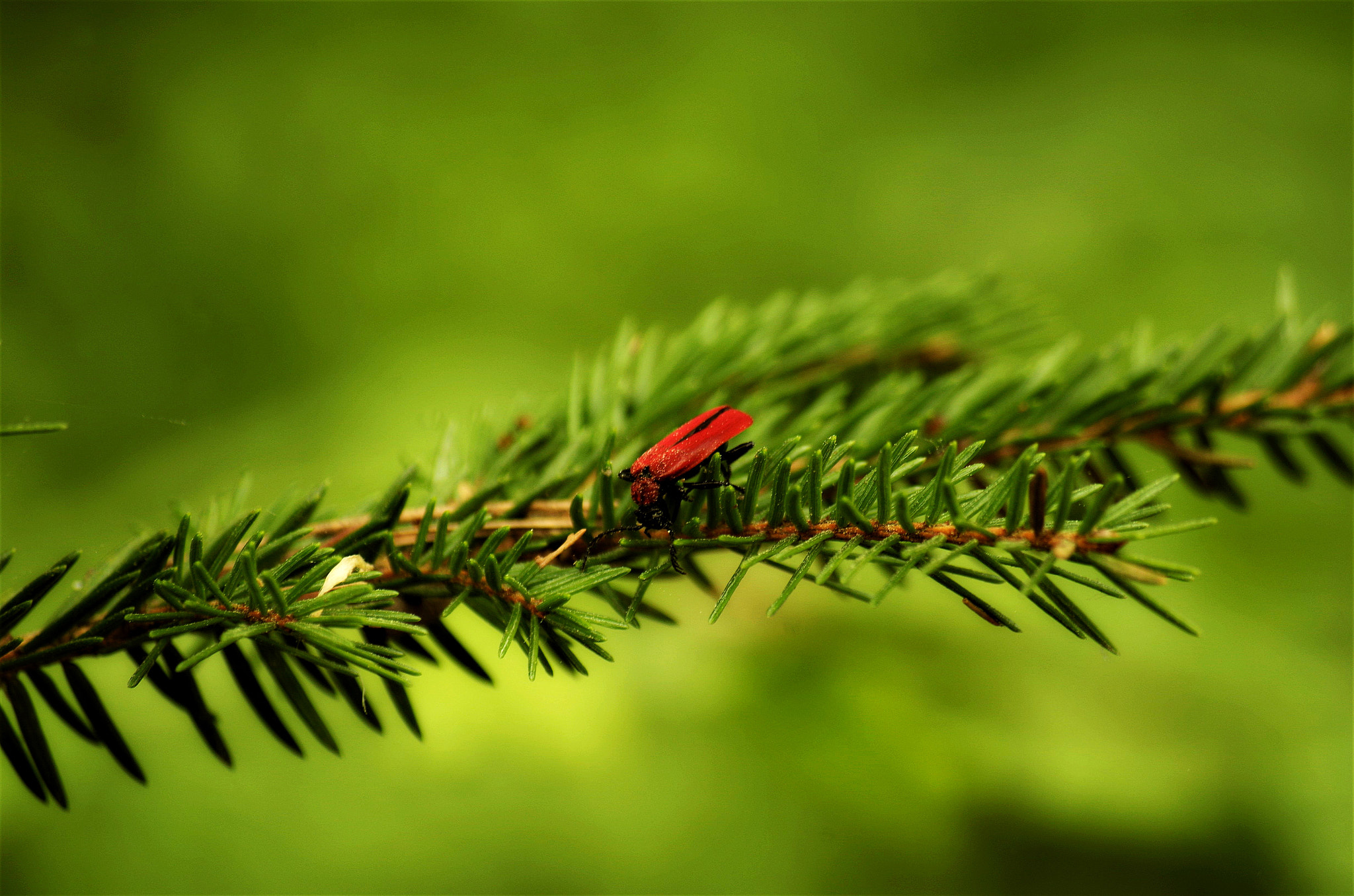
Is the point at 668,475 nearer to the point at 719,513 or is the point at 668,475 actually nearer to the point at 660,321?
the point at 719,513

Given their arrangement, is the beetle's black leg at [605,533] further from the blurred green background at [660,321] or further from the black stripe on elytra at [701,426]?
the blurred green background at [660,321]

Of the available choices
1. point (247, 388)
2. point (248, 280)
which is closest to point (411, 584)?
point (247, 388)

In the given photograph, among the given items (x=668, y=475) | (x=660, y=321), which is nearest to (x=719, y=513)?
(x=668, y=475)

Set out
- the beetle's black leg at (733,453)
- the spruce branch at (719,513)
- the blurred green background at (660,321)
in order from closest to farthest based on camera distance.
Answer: the spruce branch at (719,513), the beetle's black leg at (733,453), the blurred green background at (660,321)

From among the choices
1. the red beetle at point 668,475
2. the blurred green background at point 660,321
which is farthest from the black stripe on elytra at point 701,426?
the blurred green background at point 660,321

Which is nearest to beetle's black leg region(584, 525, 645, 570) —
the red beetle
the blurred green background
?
the red beetle

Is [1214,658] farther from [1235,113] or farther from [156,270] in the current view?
[156,270]
